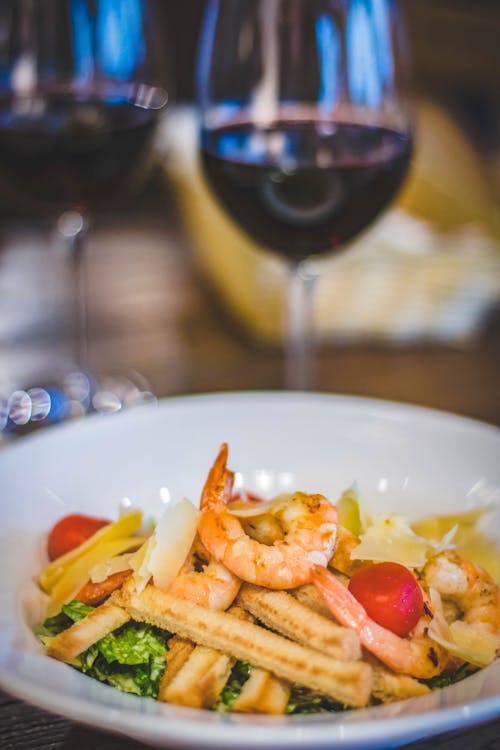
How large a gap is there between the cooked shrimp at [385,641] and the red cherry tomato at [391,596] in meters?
0.01

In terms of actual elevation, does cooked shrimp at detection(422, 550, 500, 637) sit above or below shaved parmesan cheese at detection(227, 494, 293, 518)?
below

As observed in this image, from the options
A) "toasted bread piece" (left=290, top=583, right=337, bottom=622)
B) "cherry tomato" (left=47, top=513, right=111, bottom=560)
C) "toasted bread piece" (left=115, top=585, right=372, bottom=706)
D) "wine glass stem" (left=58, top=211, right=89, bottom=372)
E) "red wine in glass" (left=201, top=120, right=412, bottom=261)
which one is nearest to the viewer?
"toasted bread piece" (left=115, top=585, right=372, bottom=706)

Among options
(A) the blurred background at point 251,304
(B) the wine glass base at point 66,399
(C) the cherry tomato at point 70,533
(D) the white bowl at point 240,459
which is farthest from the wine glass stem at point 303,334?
(C) the cherry tomato at point 70,533

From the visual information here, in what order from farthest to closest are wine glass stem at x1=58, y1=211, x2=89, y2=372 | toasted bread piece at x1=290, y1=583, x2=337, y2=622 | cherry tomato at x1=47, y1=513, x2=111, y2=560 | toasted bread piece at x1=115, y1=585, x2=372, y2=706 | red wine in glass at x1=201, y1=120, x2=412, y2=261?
wine glass stem at x1=58, y1=211, x2=89, y2=372 → red wine in glass at x1=201, y1=120, x2=412, y2=261 → cherry tomato at x1=47, y1=513, x2=111, y2=560 → toasted bread piece at x1=290, y1=583, x2=337, y2=622 → toasted bread piece at x1=115, y1=585, x2=372, y2=706

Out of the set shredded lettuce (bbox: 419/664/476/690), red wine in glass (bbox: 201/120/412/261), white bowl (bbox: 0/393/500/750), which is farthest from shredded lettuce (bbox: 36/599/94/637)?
red wine in glass (bbox: 201/120/412/261)

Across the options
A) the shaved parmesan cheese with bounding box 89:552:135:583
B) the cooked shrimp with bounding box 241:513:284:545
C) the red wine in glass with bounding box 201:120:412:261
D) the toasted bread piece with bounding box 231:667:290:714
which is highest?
the red wine in glass with bounding box 201:120:412:261

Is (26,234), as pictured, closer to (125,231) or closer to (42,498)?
(125,231)

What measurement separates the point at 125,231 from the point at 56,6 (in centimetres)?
93

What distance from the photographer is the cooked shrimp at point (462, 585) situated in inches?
27.9

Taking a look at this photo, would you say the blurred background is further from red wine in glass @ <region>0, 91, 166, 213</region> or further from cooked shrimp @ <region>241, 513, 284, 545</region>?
cooked shrimp @ <region>241, 513, 284, 545</region>

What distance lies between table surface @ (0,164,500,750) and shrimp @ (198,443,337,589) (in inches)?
27.5

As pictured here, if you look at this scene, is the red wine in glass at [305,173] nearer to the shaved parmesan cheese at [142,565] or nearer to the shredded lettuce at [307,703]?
the shaved parmesan cheese at [142,565]

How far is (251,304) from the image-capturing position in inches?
64.6

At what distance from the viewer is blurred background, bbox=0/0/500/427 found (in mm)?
1521
